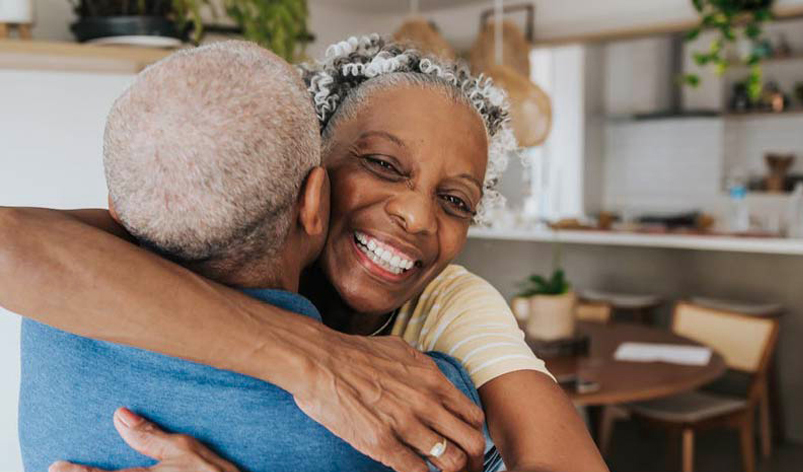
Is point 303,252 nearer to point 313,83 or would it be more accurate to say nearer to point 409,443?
point 409,443

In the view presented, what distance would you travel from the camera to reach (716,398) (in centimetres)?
383

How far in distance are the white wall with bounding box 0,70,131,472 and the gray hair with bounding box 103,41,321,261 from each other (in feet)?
3.59

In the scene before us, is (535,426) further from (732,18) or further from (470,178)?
(732,18)

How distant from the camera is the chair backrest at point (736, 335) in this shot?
12.0 feet

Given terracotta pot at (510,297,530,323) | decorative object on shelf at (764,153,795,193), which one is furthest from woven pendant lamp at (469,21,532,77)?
decorative object on shelf at (764,153,795,193)

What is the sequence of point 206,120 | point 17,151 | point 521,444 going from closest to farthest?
1. point 206,120
2. point 521,444
3. point 17,151

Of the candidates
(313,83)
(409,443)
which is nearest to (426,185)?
(313,83)

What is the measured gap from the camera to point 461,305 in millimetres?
1191

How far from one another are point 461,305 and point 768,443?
3954 millimetres

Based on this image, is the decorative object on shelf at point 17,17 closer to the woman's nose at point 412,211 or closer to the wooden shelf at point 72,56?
the wooden shelf at point 72,56

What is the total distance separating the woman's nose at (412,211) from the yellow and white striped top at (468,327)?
0.15 meters

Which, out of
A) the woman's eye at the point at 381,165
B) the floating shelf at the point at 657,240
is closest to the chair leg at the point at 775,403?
the floating shelf at the point at 657,240

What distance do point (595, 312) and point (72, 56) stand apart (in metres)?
3.13

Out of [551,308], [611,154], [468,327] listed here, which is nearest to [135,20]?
[468,327]
